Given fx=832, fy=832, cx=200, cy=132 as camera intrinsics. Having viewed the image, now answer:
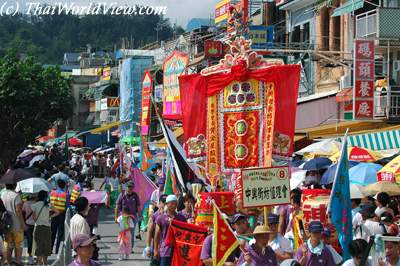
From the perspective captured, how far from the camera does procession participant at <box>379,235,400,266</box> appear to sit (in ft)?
25.6

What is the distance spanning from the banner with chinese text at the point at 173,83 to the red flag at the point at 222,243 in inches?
1220

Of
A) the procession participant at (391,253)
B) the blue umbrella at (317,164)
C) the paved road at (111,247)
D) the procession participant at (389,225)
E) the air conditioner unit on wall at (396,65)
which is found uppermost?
the air conditioner unit on wall at (396,65)

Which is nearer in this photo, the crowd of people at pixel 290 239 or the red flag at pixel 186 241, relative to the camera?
the crowd of people at pixel 290 239

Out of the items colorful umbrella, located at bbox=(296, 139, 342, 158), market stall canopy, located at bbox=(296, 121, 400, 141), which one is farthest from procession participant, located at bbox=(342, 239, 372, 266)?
market stall canopy, located at bbox=(296, 121, 400, 141)

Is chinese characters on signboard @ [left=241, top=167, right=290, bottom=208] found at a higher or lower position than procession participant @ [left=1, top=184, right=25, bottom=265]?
higher

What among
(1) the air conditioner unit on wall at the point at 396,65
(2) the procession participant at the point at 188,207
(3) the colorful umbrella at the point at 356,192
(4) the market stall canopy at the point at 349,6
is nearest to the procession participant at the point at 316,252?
(2) the procession participant at the point at 188,207

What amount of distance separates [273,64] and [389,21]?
453 inches

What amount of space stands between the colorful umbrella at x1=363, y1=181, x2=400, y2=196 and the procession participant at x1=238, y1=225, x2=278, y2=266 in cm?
639

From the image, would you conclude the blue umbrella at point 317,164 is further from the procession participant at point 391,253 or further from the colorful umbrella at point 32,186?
the procession participant at point 391,253

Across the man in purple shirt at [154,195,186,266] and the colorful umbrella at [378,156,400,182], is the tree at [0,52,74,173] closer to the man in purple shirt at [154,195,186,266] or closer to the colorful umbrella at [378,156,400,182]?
the colorful umbrella at [378,156,400,182]

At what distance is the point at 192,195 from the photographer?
563 inches

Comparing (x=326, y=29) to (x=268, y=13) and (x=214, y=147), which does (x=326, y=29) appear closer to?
(x=268, y=13)

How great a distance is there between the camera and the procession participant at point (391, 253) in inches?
307

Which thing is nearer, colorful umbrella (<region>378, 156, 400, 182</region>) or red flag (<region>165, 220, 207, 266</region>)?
red flag (<region>165, 220, 207, 266</region>)
